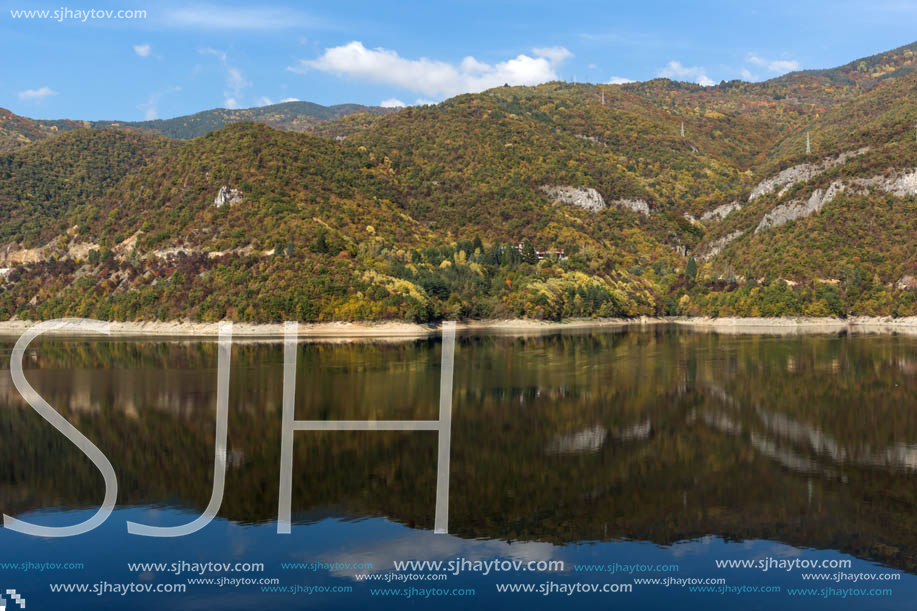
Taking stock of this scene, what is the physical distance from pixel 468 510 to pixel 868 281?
12195 centimetres

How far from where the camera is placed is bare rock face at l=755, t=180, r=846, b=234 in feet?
502

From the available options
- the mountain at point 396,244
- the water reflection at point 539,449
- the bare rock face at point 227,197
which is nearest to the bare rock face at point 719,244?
the mountain at point 396,244

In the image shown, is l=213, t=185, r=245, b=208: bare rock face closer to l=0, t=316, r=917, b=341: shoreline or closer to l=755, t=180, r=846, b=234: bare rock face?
l=0, t=316, r=917, b=341: shoreline

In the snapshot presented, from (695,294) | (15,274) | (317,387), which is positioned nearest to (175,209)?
(15,274)

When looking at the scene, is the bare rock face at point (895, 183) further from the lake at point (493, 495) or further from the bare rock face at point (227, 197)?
the bare rock face at point (227, 197)

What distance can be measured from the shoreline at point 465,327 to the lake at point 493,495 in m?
49.8

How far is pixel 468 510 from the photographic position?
83.7 ft

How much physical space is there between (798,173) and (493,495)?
166157mm

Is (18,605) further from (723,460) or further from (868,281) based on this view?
(868,281)

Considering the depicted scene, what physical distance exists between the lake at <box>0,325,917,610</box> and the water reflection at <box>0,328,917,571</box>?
144mm

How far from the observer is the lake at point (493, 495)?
66.0ft

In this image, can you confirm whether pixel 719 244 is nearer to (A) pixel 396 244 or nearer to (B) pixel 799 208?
(B) pixel 799 208

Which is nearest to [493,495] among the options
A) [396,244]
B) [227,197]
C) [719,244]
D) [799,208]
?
[396,244]

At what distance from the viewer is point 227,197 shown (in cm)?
14112
